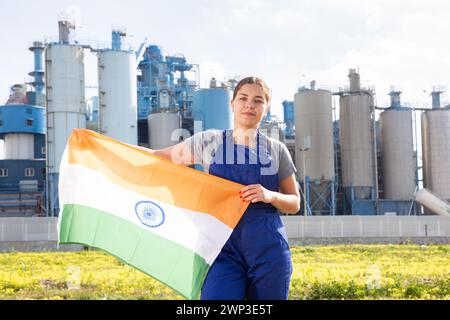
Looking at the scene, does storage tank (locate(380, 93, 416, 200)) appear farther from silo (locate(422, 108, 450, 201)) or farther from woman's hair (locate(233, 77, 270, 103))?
woman's hair (locate(233, 77, 270, 103))

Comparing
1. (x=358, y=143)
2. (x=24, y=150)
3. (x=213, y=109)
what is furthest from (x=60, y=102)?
(x=358, y=143)

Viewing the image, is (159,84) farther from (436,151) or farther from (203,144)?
(203,144)

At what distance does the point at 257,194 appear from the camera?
363cm

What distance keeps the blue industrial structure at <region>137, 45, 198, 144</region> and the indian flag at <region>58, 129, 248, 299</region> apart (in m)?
42.5

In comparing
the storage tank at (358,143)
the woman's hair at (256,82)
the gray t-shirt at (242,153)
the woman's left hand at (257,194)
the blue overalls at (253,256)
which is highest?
the storage tank at (358,143)

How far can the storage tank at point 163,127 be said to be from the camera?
4456cm

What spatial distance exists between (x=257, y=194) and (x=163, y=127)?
4121cm

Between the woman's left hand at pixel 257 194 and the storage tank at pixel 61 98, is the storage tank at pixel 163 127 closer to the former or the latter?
the storage tank at pixel 61 98

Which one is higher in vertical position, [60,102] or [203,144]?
[60,102]

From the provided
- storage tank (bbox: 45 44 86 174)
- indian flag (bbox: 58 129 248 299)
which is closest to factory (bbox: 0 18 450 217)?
storage tank (bbox: 45 44 86 174)

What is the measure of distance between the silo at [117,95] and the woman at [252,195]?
37.5 metres

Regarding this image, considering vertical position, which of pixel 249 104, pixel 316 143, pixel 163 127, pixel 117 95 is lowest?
pixel 249 104

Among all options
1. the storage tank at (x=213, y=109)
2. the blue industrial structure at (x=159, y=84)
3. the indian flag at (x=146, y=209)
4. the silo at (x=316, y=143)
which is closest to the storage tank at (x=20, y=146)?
the blue industrial structure at (x=159, y=84)
